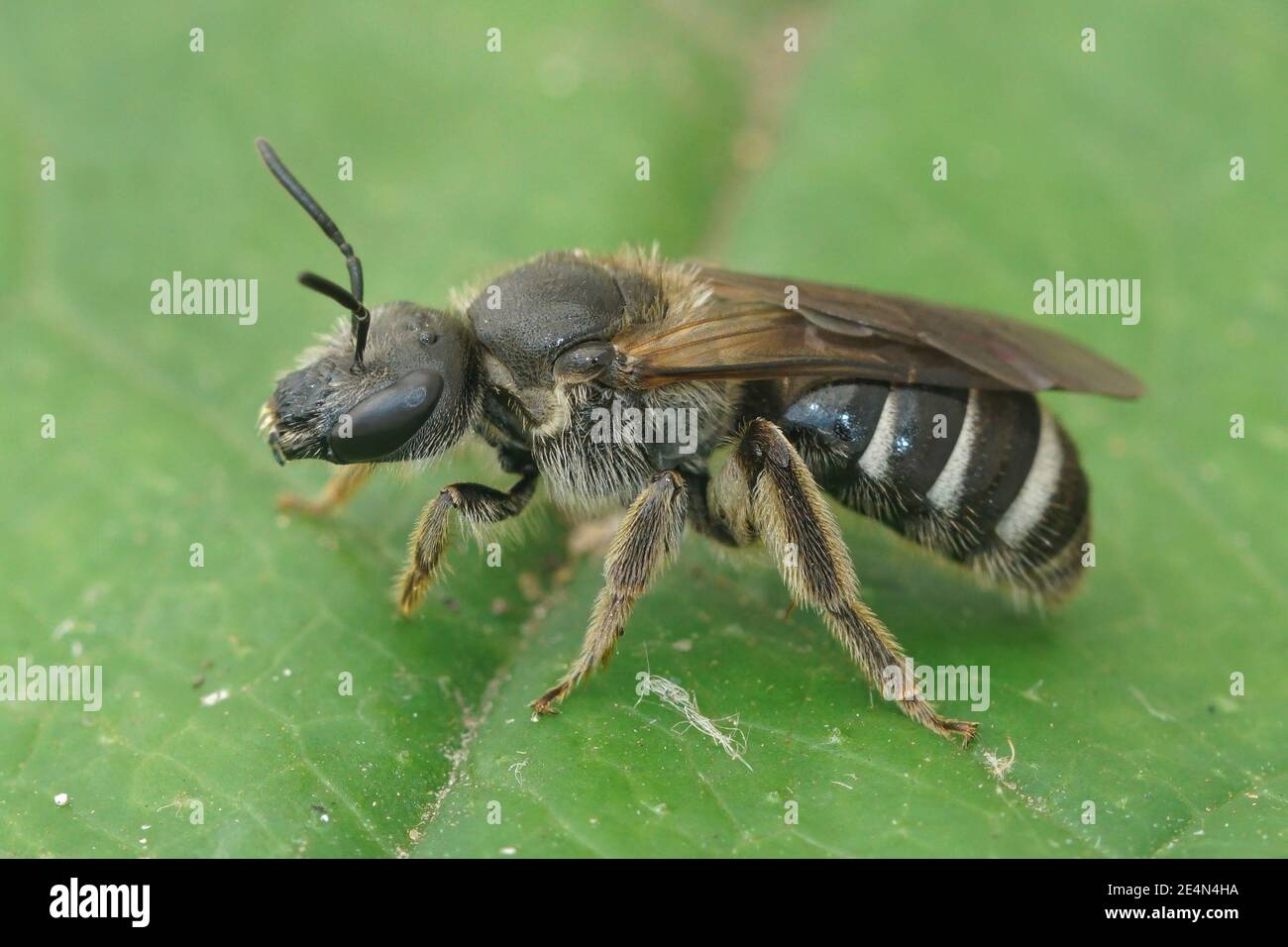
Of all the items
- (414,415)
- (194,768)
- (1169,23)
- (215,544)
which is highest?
(1169,23)

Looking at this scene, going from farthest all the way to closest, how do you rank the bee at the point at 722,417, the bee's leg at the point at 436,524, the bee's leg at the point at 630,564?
the bee's leg at the point at 436,524 < the bee at the point at 722,417 < the bee's leg at the point at 630,564

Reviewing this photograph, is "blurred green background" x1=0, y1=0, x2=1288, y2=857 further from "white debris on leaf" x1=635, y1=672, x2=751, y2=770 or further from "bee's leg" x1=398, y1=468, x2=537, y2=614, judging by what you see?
"bee's leg" x1=398, y1=468, x2=537, y2=614

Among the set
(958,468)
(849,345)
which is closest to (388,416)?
(849,345)

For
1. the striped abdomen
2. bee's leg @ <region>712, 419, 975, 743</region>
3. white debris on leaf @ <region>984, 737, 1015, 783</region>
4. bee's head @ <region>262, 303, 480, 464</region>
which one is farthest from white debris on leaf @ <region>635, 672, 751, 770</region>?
bee's head @ <region>262, 303, 480, 464</region>

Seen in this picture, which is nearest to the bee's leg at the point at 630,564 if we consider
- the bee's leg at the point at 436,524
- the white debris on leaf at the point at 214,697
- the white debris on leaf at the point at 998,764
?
the bee's leg at the point at 436,524

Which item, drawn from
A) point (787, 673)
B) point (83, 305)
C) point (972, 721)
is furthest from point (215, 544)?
point (972, 721)

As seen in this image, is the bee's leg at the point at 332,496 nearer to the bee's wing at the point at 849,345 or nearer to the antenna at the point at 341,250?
the antenna at the point at 341,250

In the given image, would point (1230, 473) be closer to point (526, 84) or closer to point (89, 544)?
point (526, 84)
